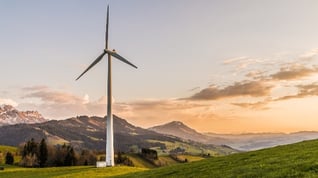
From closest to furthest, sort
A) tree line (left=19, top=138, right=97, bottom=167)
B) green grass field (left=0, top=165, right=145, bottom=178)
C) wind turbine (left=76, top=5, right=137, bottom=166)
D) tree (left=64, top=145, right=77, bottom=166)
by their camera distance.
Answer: green grass field (left=0, top=165, right=145, bottom=178) < wind turbine (left=76, top=5, right=137, bottom=166) < tree line (left=19, top=138, right=97, bottom=167) < tree (left=64, top=145, right=77, bottom=166)

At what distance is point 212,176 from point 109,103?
5278cm

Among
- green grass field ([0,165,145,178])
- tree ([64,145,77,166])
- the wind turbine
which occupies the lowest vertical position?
green grass field ([0,165,145,178])

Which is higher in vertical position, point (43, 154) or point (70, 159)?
point (43, 154)

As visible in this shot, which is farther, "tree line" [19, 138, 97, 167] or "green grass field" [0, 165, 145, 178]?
"tree line" [19, 138, 97, 167]

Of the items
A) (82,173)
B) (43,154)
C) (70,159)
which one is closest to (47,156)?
(43,154)

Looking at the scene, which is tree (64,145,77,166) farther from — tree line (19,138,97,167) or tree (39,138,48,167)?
tree (39,138,48,167)

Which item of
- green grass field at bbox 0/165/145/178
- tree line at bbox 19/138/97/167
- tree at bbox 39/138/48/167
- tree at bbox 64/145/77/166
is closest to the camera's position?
green grass field at bbox 0/165/145/178

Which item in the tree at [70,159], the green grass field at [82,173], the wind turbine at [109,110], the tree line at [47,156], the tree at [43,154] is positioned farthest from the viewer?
the tree at [70,159]

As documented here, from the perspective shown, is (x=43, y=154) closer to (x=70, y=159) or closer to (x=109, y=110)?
(x=70, y=159)

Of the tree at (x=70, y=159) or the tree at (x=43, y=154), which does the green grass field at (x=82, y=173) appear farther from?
the tree at (x=70, y=159)

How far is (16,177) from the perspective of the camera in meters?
74.8

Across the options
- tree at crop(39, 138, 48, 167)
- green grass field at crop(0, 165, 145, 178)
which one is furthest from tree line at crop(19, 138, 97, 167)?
green grass field at crop(0, 165, 145, 178)

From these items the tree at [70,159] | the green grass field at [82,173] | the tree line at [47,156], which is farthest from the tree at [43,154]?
the green grass field at [82,173]

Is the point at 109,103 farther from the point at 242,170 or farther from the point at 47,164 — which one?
the point at 47,164
